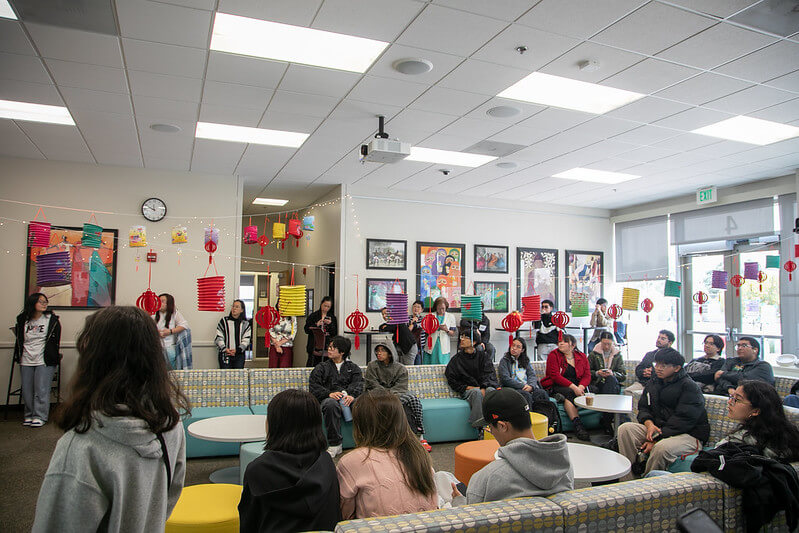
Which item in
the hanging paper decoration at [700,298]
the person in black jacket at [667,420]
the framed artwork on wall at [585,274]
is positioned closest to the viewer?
the person in black jacket at [667,420]

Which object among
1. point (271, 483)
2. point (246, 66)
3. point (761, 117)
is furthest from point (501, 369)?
point (271, 483)

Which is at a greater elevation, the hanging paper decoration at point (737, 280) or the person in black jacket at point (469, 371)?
the hanging paper decoration at point (737, 280)

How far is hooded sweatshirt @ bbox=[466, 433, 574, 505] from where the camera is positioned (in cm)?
215

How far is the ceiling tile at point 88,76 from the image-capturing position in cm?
432

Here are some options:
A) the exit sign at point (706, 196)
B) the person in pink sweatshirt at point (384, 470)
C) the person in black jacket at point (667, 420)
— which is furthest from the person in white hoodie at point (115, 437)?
the exit sign at point (706, 196)

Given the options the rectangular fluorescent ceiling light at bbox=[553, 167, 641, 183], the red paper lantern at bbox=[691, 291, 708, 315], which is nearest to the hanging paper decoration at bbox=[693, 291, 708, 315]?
the red paper lantern at bbox=[691, 291, 708, 315]

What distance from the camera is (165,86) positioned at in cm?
Result: 470

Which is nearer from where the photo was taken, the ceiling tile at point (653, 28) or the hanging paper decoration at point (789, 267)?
the ceiling tile at point (653, 28)

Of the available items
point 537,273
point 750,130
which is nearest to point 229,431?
point 750,130

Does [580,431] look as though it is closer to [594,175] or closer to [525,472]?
[594,175]

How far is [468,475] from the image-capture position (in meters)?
3.96

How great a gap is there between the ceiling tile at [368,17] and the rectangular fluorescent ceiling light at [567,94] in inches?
54.5

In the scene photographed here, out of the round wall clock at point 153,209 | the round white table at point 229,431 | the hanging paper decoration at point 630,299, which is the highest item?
the round wall clock at point 153,209

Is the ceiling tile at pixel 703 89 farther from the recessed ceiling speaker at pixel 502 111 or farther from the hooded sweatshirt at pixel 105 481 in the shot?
the hooded sweatshirt at pixel 105 481
